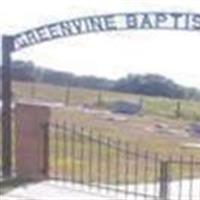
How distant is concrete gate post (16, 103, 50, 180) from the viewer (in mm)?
13148

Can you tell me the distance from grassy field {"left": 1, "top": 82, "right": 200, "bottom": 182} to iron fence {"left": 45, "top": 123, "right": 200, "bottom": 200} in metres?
0.26

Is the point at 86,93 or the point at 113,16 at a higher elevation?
the point at 113,16

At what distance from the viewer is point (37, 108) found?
13195 mm

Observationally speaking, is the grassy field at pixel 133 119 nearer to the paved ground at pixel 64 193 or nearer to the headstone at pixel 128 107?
the headstone at pixel 128 107

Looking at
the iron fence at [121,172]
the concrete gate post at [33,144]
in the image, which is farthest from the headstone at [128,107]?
the concrete gate post at [33,144]

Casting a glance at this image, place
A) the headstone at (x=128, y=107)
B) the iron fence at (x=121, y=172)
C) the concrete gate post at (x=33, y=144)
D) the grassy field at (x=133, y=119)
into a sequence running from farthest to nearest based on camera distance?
the headstone at (x=128, y=107)
the grassy field at (x=133, y=119)
the concrete gate post at (x=33, y=144)
the iron fence at (x=121, y=172)

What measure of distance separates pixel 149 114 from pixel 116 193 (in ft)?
32.1

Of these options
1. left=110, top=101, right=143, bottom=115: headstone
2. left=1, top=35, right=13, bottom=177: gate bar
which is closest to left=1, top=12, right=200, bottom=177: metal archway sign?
left=1, top=35, right=13, bottom=177: gate bar

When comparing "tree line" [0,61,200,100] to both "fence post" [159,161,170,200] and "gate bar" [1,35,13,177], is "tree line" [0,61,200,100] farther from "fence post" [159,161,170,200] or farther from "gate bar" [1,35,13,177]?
"fence post" [159,161,170,200]

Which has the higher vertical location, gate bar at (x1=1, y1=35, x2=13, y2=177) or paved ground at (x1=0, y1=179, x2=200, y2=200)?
gate bar at (x1=1, y1=35, x2=13, y2=177)

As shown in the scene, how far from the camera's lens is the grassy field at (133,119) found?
18.2 m

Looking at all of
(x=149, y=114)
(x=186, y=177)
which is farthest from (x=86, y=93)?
(x=186, y=177)

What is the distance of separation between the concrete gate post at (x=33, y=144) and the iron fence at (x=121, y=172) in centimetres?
17

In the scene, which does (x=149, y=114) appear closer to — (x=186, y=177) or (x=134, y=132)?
(x=134, y=132)
